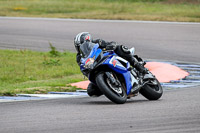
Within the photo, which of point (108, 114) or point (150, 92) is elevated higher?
point (108, 114)

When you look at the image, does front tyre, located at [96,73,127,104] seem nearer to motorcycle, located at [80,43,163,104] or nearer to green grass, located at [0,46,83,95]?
motorcycle, located at [80,43,163,104]

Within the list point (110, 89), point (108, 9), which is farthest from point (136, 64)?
point (108, 9)

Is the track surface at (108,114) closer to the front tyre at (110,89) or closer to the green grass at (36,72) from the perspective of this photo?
the front tyre at (110,89)

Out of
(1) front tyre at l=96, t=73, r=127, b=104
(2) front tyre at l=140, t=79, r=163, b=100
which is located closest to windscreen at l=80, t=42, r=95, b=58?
(1) front tyre at l=96, t=73, r=127, b=104

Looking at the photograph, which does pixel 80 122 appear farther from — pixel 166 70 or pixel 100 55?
pixel 166 70

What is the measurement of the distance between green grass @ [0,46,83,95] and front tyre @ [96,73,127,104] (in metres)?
2.59

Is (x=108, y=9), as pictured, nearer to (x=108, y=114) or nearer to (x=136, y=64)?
(x=136, y=64)

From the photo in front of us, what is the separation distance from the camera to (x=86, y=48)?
27.6 feet

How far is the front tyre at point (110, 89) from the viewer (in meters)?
7.99

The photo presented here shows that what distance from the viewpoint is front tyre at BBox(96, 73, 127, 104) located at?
26.2 ft

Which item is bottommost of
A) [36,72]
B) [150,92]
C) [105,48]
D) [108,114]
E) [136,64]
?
[36,72]

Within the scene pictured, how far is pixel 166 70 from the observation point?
12.6 metres

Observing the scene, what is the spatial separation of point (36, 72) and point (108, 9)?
1805 centimetres

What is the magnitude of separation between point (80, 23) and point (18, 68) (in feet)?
34.8
